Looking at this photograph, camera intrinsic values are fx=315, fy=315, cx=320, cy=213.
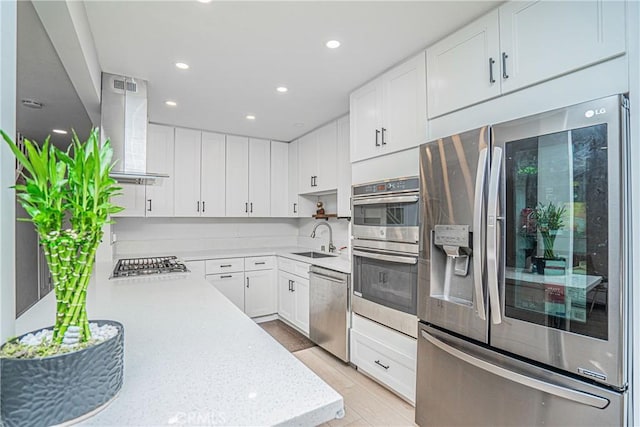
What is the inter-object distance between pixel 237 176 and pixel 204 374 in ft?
11.6

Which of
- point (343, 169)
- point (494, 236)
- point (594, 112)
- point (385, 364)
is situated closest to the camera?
point (594, 112)

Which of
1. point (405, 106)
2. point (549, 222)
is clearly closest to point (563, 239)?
point (549, 222)

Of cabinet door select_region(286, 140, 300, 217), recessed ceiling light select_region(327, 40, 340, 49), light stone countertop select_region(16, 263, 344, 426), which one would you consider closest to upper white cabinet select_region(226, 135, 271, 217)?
cabinet door select_region(286, 140, 300, 217)

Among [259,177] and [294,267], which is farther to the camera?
[259,177]

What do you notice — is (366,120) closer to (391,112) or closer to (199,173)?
(391,112)

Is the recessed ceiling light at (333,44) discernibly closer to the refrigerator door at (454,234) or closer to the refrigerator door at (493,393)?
the refrigerator door at (454,234)

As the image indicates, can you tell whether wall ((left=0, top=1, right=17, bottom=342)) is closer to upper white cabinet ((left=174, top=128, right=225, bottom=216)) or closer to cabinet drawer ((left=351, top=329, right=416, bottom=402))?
cabinet drawer ((left=351, top=329, right=416, bottom=402))

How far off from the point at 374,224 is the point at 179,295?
4.63 ft

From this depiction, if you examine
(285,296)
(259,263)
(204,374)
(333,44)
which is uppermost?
(333,44)

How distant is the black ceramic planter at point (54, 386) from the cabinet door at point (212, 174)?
3473 millimetres

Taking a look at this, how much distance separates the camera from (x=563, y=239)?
1.28m

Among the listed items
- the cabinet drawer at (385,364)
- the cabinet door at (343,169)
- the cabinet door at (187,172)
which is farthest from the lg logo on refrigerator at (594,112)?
the cabinet door at (187,172)

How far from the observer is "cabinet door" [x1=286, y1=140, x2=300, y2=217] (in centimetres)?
436

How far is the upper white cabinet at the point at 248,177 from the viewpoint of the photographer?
13.7 ft
